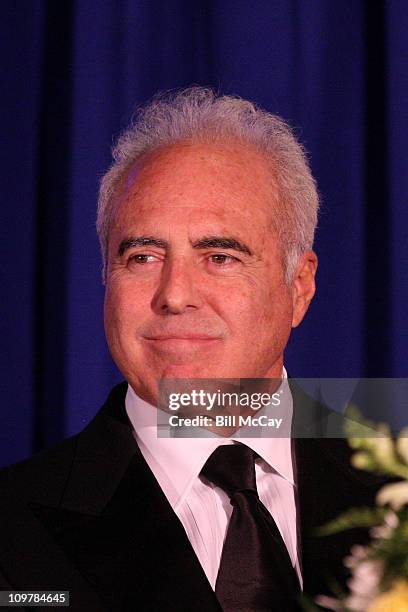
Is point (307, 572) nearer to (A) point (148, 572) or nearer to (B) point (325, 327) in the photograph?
(A) point (148, 572)

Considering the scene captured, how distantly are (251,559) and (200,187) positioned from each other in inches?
19.8

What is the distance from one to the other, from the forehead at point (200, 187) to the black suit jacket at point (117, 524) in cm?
29

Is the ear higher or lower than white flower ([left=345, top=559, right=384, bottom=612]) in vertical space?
higher

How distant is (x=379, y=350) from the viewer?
5.86 ft

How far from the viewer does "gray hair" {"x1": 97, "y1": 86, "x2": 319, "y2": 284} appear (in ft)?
4.51

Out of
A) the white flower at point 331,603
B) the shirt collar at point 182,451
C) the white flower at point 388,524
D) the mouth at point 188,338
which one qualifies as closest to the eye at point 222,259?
the mouth at point 188,338

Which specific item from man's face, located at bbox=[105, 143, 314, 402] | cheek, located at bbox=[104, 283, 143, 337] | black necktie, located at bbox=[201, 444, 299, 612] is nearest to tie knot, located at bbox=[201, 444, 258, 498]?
black necktie, located at bbox=[201, 444, 299, 612]

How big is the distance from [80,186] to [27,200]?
0.34 ft

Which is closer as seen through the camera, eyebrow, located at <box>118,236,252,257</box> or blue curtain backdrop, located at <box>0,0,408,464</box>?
eyebrow, located at <box>118,236,252,257</box>

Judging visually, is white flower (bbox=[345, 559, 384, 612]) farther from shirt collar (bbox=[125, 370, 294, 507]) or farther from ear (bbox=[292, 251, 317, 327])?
ear (bbox=[292, 251, 317, 327])

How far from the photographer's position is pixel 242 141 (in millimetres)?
1373

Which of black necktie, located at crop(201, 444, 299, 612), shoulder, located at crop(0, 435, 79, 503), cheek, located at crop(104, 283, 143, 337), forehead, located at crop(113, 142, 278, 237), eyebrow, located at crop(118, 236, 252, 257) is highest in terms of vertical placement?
forehead, located at crop(113, 142, 278, 237)

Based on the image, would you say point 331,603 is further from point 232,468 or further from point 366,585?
point 232,468

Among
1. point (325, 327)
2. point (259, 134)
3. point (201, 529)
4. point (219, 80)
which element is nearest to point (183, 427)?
point (201, 529)
